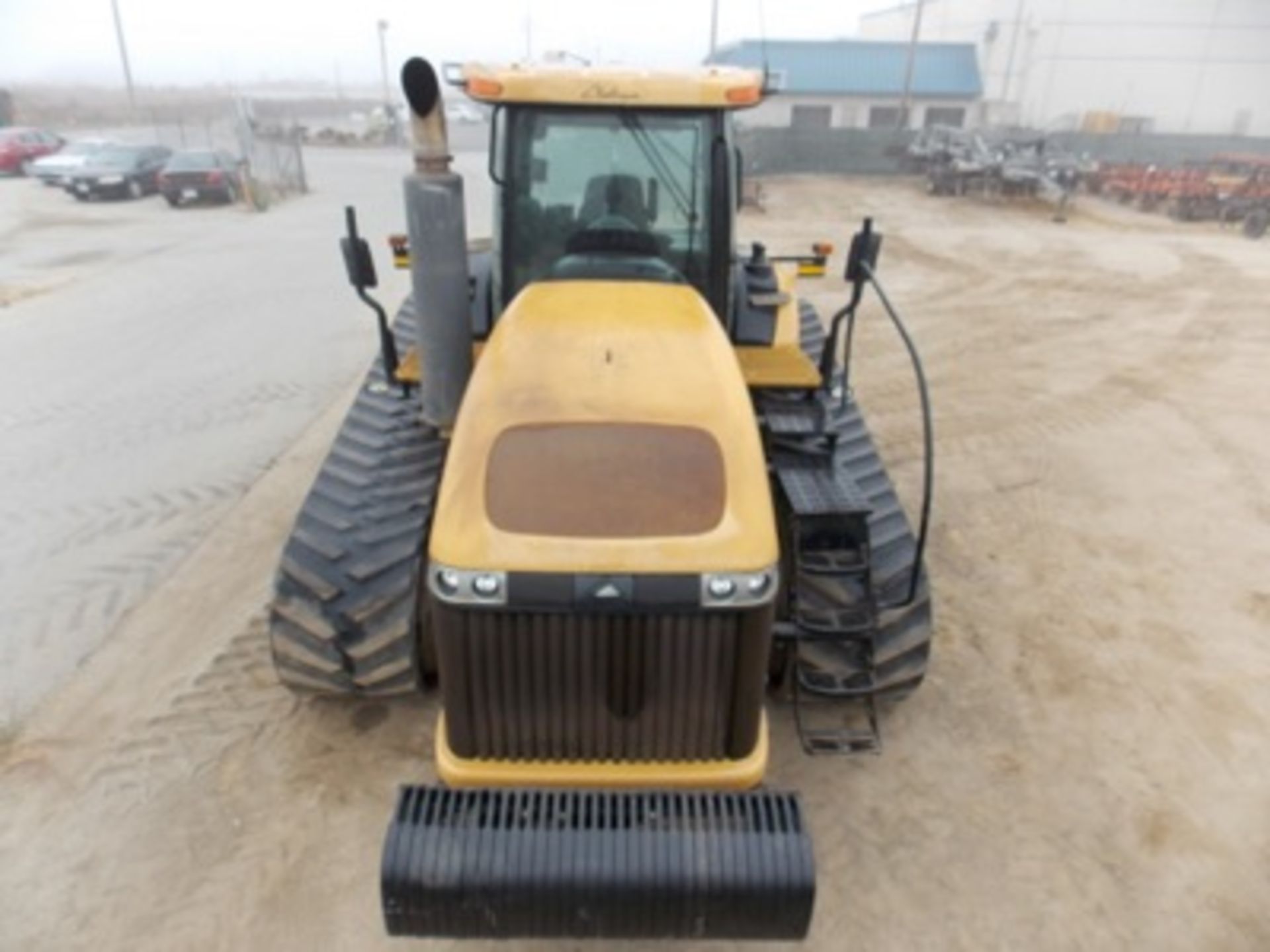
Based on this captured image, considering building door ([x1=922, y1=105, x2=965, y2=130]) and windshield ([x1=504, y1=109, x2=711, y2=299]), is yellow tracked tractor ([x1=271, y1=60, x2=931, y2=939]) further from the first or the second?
building door ([x1=922, y1=105, x2=965, y2=130])

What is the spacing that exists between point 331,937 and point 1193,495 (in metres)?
6.81

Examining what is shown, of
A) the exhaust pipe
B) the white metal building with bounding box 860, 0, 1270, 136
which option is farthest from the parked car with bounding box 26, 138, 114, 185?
the white metal building with bounding box 860, 0, 1270, 136

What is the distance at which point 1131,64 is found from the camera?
4650 centimetres

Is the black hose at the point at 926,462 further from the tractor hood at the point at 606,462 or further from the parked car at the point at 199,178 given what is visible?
the parked car at the point at 199,178

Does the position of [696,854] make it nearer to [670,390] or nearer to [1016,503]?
[670,390]

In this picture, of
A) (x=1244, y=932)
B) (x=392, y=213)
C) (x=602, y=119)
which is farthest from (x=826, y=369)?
(x=392, y=213)

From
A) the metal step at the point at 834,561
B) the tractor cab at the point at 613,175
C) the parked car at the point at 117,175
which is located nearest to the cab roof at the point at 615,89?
the tractor cab at the point at 613,175

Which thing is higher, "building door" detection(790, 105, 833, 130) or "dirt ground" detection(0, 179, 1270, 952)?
"building door" detection(790, 105, 833, 130)

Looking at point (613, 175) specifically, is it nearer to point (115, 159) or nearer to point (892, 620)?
point (892, 620)

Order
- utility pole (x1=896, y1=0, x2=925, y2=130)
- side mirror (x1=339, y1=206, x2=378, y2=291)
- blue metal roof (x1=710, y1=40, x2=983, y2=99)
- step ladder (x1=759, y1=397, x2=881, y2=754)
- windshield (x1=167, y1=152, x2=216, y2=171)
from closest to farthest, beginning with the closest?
step ladder (x1=759, y1=397, x2=881, y2=754)
side mirror (x1=339, y1=206, x2=378, y2=291)
windshield (x1=167, y1=152, x2=216, y2=171)
utility pole (x1=896, y1=0, x2=925, y2=130)
blue metal roof (x1=710, y1=40, x2=983, y2=99)

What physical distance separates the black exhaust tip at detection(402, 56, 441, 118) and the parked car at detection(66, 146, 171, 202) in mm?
21886

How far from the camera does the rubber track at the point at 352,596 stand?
13.2 feet

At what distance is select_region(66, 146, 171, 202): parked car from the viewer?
2177 centimetres

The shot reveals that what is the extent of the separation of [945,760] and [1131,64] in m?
53.3
